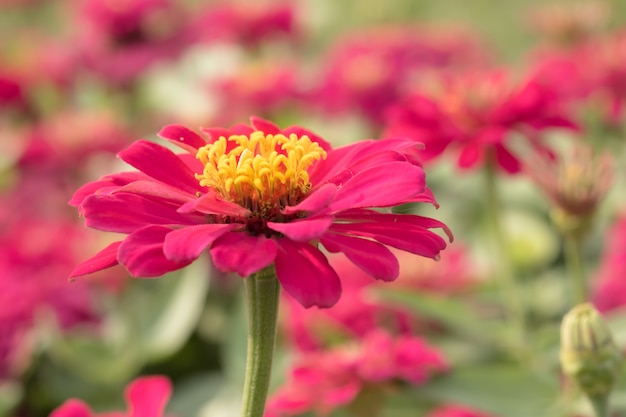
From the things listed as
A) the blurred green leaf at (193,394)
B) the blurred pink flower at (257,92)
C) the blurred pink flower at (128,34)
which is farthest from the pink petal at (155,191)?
the blurred pink flower at (128,34)

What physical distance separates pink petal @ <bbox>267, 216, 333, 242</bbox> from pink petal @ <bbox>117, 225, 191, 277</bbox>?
0.13ft

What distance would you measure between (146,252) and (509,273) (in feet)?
1.29

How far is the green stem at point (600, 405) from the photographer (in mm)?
469

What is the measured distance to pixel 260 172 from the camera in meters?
0.43

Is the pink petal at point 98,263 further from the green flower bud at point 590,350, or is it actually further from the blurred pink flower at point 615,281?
the blurred pink flower at point 615,281

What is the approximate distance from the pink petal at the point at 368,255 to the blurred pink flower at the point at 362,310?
33 centimetres

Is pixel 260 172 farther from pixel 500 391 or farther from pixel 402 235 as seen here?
pixel 500 391

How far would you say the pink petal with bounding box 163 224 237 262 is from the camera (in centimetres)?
34

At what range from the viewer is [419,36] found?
1431 millimetres

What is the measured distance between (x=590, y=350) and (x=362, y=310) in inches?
13.1

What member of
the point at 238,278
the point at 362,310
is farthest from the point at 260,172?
the point at 238,278

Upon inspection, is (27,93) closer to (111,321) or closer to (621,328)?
(111,321)

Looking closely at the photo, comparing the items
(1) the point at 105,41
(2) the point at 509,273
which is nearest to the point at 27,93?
(1) the point at 105,41

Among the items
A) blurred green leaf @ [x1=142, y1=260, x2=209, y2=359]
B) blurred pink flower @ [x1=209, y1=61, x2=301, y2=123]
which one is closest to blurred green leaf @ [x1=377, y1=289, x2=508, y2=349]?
blurred green leaf @ [x1=142, y1=260, x2=209, y2=359]
